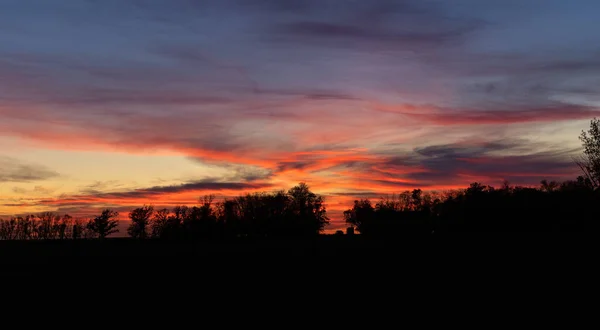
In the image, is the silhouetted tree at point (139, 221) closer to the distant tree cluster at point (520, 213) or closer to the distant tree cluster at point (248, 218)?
the distant tree cluster at point (248, 218)

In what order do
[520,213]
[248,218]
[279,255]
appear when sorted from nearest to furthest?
[279,255] < [520,213] < [248,218]

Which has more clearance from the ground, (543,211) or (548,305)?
(543,211)

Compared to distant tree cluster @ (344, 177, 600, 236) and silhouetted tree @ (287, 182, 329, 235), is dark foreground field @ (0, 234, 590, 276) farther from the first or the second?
silhouetted tree @ (287, 182, 329, 235)

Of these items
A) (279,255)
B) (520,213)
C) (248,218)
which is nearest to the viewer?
(279,255)

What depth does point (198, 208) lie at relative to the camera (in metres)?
149

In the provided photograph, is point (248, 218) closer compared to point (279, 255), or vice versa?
point (279, 255)

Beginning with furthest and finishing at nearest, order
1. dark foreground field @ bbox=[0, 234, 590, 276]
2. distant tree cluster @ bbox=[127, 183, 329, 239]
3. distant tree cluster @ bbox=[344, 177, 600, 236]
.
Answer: distant tree cluster @ bbox=[127, 183, 329, 239] < distant tree cluster @ bbox=[344, 177, 600, 236] < dark foreground field @ bbox=[0, 234, 590, 276]

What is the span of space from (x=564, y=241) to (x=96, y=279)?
156 ft

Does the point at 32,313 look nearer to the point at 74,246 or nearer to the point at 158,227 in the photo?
the point at 74,246

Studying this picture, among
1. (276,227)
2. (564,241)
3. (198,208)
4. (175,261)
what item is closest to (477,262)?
(564,241)

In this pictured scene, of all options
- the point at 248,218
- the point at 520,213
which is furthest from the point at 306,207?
the point at 520,213

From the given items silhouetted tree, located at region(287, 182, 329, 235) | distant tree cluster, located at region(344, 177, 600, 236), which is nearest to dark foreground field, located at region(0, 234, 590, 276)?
distant tree cluster, located at region(344, 177, 600, 236)

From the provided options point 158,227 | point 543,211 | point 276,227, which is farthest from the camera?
point 158,227

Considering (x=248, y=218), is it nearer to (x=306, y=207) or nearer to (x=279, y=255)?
(x=306, y=207)
